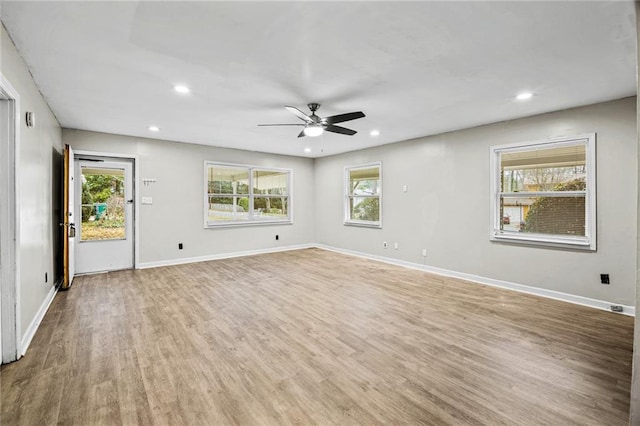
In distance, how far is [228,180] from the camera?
6.72 metres

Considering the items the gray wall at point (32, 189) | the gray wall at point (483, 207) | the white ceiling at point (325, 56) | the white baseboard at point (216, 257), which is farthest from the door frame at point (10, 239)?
the gray wall at point (483, 207)

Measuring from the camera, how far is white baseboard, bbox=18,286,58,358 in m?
2.43

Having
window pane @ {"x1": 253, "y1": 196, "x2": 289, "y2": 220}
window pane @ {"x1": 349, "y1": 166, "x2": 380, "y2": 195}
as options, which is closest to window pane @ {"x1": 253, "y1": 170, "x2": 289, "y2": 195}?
window pane @ {"x1": 253, "y1": 196, "x2": 289, "y2": 220}

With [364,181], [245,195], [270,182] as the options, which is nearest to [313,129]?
[364,181]

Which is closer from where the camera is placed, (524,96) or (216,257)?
(524,96)

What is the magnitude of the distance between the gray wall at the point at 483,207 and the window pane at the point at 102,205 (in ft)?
15.3

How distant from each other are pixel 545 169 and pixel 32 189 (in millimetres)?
6250

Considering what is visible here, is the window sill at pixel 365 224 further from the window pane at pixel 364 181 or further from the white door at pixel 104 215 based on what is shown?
the white door at pixel 104 215

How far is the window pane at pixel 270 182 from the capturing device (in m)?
7.20

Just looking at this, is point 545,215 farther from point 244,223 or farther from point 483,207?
point 244,223

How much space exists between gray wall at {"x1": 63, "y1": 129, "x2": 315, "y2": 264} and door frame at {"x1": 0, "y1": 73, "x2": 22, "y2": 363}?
3.17 metres

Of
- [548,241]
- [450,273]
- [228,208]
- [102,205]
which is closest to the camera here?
[548,241]

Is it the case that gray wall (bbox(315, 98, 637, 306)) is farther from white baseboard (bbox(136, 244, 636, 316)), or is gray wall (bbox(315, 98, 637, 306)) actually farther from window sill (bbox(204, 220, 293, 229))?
window sill (bbox(204, 220, 293, 229))

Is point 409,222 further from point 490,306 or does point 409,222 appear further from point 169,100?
point 169,100
